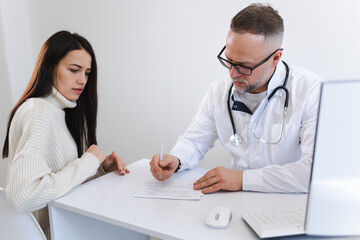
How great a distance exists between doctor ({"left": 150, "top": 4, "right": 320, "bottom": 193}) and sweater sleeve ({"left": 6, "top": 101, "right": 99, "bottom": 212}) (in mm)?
327

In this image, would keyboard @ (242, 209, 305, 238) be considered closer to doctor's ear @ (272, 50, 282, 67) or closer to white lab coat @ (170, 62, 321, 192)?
white lab coat @ (170, 62, 321, 192)

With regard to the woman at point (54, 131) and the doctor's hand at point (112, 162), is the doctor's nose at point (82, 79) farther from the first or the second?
the doctor's hand at point (112, 162)

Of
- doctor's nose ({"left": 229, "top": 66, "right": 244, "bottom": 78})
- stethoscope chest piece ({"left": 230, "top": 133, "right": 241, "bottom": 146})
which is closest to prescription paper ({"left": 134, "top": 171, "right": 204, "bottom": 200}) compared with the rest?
stethoscope chest piece ({"left": 230, "top": 133, "right": 241, "bottom": 146})

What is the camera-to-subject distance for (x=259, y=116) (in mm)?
1474

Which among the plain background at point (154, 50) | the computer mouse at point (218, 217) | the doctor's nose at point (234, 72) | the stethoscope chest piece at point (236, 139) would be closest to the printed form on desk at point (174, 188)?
the computer mouse at point (218, 217)

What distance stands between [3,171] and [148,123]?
1.52 metres

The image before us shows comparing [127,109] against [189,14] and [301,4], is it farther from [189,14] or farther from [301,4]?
[301,4]

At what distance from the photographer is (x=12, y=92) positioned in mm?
2963

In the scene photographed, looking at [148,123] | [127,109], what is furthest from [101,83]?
[148,123]

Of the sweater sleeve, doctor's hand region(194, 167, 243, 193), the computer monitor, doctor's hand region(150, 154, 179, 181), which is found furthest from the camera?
doctor's hand region(150, 154, 179, 181)

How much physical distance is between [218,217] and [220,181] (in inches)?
9.9

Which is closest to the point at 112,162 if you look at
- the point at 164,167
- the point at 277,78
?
the point at 164,167

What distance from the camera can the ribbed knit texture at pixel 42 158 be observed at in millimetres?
1094

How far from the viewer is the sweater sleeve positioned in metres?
1.09
